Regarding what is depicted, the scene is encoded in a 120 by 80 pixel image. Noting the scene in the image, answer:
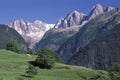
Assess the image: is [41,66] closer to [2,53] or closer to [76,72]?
[76,72]

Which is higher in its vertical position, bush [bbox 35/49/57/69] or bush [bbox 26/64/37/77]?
bush [bbox 35/49/57/69]

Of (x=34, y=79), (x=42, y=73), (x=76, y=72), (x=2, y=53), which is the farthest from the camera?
(x=2, y=53)

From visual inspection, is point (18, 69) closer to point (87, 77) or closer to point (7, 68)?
point (7, 68)

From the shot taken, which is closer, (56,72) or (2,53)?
(56,72)

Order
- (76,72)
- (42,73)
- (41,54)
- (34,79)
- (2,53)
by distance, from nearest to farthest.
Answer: (34,79), (42,73), (76,72), (41,54), (2,53)

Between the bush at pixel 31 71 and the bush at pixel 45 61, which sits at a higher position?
the bush at pixel 45 61

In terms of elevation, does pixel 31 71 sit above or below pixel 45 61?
below

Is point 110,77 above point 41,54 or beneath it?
beneath

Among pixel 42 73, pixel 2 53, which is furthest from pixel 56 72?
pixel 2 53

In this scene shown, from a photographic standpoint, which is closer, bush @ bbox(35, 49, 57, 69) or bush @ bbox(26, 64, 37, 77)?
bush @ bbox(26, 64, 37, 77)

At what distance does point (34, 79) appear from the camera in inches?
4321

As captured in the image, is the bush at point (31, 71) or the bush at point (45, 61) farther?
the bush at point (45, 61)

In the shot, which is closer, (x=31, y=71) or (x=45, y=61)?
(x=31, y=71)

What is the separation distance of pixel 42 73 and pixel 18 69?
9.66m
